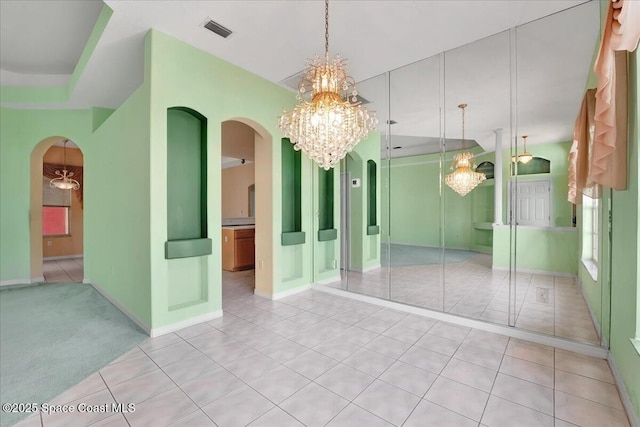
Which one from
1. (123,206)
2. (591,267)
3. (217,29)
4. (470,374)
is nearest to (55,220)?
(123,206)

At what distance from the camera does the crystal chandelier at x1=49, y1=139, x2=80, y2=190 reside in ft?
23.9

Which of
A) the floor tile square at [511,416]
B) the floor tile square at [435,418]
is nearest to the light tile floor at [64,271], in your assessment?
the floor tile square at [435,418]

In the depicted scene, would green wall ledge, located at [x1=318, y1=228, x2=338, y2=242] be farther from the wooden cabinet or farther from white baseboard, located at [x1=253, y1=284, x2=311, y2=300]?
the wooden cabinet

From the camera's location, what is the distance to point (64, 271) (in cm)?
666

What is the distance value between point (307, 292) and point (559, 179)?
12.6 feet

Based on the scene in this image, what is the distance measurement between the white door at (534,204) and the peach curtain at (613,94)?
1327 millimetres

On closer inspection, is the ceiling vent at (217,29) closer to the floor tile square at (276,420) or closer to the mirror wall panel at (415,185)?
the mirror wall panel at (415,185)

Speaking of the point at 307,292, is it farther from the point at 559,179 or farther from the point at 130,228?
the point at 559,179

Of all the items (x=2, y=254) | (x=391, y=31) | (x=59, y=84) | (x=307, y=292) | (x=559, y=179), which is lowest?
(x=307, y=292)

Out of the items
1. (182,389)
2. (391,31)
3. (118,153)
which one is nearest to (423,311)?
(182,389)

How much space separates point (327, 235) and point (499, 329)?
293 cm

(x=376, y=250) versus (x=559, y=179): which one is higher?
(x=559, y=179)

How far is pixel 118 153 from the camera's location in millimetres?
3850

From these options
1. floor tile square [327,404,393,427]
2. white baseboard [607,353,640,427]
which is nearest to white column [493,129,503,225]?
white baseboard [607,353,640,427]
